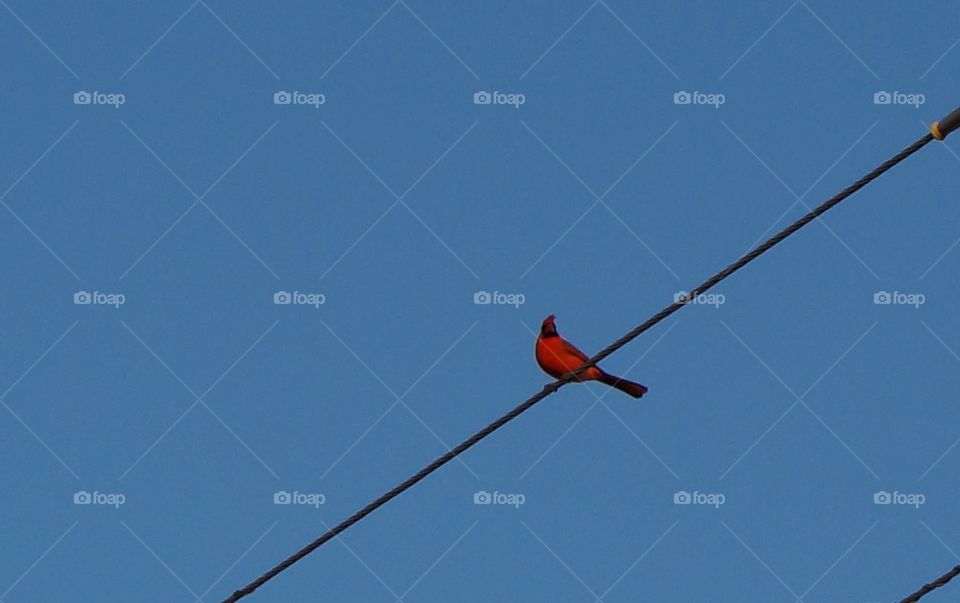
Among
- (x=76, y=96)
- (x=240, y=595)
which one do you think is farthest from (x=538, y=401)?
(x=76, y=96)

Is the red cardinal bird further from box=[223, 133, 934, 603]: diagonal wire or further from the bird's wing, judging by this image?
box=[223, 133, 934, 603]: diagonal wire

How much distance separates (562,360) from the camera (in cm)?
1370

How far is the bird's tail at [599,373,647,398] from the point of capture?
1307 cm

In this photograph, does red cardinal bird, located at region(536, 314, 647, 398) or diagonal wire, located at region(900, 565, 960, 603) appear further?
red cardinal bird, located at region(536, 314, 647, 398)

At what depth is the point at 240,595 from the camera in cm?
942

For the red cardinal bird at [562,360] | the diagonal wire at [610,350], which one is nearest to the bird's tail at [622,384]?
the red cardinal bird at [562,360]

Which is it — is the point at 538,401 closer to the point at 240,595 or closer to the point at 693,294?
the point at 693,294

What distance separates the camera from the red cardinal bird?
13.1 meters

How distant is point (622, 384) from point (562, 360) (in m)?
0.76

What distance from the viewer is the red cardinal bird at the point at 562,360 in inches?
515

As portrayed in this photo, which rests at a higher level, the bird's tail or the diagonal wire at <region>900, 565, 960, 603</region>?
the bird's tail

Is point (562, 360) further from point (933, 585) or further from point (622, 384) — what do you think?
point (933, 585)

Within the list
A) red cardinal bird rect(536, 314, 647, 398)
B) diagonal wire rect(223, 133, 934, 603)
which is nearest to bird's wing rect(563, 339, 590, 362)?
red cardinal bird rect(536, 314, 647, 398)

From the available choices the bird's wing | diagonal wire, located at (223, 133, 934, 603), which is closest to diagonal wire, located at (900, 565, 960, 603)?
diagonal wire, located at (223, 133, 934, 603)
